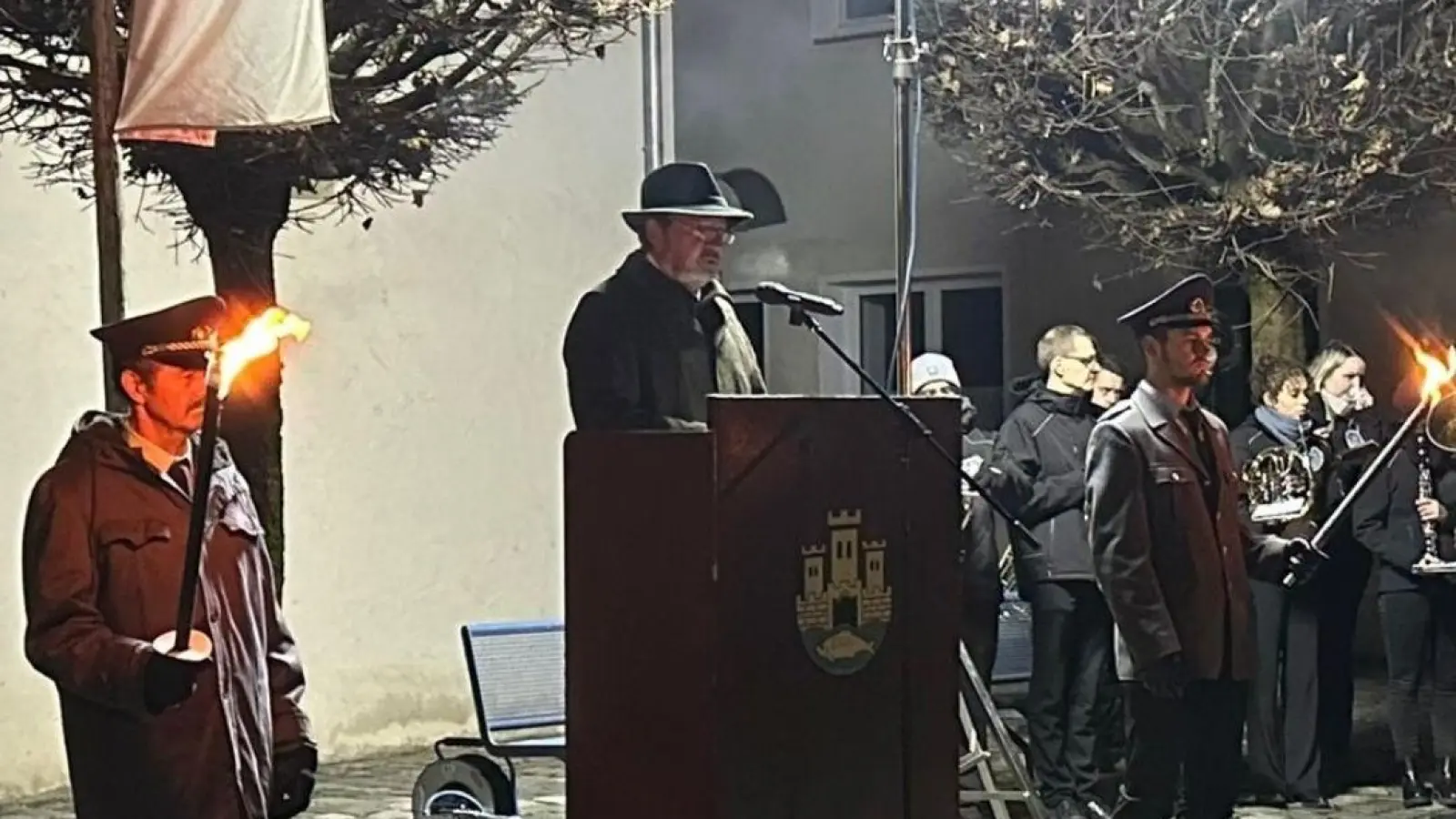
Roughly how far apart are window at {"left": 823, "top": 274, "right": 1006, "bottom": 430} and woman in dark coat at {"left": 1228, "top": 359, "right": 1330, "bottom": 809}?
18.7 ft

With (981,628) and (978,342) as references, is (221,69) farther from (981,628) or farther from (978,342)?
(978,342)

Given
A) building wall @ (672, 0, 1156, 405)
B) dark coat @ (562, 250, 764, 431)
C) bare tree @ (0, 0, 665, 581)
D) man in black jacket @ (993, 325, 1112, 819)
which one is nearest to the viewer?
dark coat @ (562, 250, 764, 431)

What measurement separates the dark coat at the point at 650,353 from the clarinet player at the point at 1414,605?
142 inches

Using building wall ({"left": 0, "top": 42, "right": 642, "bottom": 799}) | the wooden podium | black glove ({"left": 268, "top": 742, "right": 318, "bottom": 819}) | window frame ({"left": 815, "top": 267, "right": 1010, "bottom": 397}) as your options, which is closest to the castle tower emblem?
the wooden podium

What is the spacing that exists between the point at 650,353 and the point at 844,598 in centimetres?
118

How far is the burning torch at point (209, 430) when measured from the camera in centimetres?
306

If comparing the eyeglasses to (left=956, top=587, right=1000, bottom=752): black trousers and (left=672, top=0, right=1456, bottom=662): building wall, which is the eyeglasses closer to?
(left=956, top=587, right=1000, bottom=752): black trousers

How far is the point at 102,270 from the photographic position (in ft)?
15.9

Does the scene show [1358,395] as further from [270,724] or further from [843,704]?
[270,724]

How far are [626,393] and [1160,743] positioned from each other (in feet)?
6.25

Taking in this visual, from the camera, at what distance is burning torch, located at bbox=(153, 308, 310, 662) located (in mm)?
3059

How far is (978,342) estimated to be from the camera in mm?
14023

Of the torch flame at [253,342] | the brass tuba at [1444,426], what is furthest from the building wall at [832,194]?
the torch flame at [253,342]

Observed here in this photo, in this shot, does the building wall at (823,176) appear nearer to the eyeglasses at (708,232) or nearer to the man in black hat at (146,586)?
the eyeglasses at (708,232)
